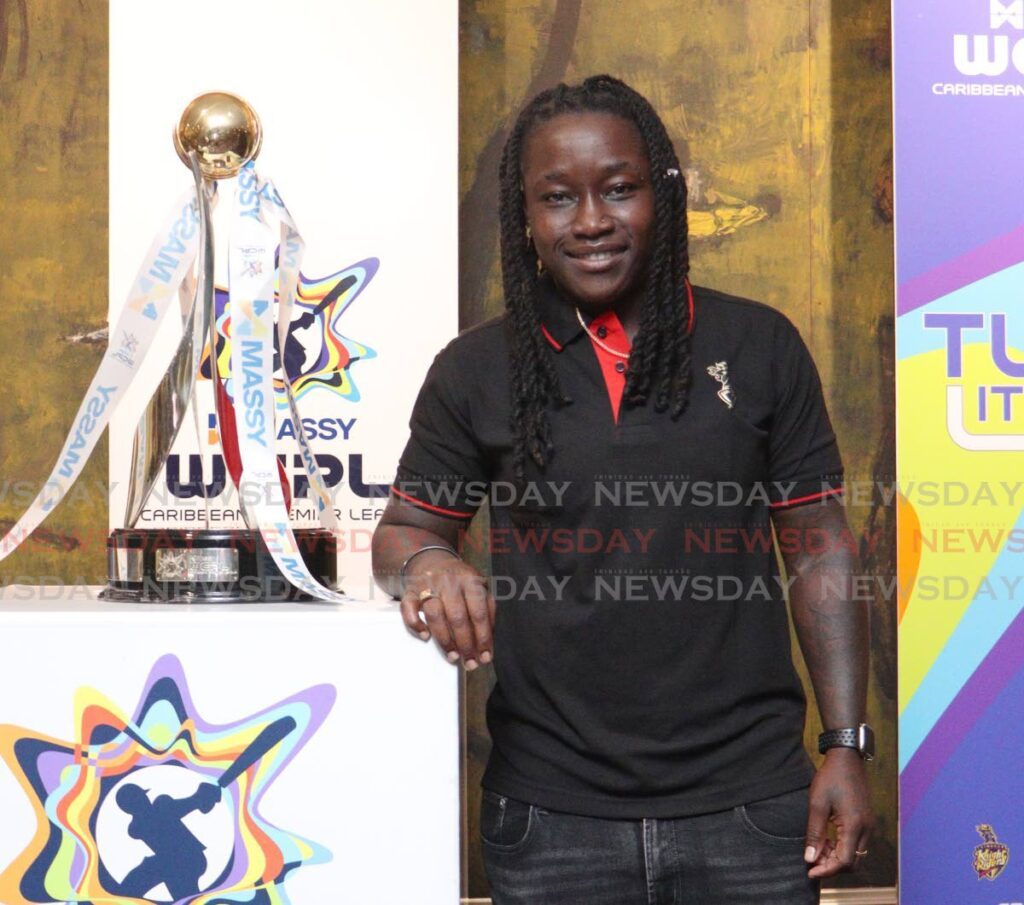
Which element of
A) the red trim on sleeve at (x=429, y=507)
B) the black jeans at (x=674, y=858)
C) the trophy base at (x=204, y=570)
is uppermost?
the red trim on sleeve at (x=429, y=507)

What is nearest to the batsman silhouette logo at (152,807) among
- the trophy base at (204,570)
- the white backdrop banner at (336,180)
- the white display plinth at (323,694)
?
the white display plinth at (323,694)

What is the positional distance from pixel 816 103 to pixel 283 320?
5.97 ft

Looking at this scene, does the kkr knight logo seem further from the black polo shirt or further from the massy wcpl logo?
the massy wcpl logo

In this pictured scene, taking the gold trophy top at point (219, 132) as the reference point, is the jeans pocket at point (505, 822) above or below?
below

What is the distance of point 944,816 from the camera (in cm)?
234

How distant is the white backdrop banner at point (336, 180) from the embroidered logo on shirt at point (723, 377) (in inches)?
43.0

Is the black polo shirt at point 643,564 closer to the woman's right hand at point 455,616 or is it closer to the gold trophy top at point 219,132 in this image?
the woman's right hand at point 455,616

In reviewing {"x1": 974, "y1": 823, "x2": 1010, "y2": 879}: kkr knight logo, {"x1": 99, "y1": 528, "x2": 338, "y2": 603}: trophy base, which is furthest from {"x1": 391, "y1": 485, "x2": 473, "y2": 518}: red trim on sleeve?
{"x1": 974, "y1": 823, "x2": 1010, "y2": 879}: kkr knight logo

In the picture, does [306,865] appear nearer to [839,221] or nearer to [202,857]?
[202,857]

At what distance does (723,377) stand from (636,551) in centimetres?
21

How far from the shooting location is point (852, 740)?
1.26 m

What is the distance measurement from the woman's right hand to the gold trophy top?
0.50 metres

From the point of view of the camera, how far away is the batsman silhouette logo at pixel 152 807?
44.2 inches

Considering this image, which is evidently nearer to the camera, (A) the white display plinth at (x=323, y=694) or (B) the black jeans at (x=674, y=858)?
(A) the white display plinth at (x=323, y=694)
